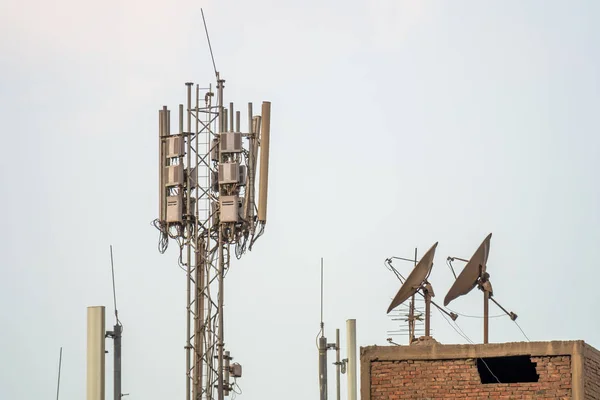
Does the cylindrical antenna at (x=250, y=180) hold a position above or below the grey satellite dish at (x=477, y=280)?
above

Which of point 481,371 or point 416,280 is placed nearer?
point 481,371

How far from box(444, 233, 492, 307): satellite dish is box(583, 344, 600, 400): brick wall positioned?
2.79 metres

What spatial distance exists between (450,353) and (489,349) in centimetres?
78

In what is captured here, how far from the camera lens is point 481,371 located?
115 ft

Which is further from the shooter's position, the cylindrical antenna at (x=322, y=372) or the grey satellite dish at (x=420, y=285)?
the cylindrical antenna at (x=322, y=372)

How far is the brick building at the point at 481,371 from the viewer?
112ft

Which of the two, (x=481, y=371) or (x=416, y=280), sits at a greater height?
(x=416, y=280)

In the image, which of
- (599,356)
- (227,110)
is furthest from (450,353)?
(227,110)

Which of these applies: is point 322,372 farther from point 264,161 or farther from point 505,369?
point 505,369

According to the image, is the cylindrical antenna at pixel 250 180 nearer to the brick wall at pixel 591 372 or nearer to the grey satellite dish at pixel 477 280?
the grey satellite dish at pixel 477 280

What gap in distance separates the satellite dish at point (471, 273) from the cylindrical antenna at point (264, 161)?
752cm

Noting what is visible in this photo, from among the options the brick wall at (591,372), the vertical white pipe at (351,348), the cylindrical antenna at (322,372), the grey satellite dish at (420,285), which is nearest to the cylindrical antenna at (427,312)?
the grey satellite dish at (420,285)

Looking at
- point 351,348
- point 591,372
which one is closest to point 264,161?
point 351,348

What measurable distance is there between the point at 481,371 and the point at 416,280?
2.35m
